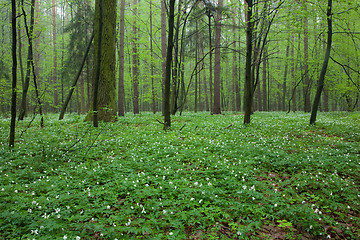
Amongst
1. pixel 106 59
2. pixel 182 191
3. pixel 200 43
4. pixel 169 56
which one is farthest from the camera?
pixel 200 43

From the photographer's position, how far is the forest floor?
3.04 meters

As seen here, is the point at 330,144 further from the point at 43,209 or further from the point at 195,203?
the point at 43,209

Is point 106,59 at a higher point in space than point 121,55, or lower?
lower

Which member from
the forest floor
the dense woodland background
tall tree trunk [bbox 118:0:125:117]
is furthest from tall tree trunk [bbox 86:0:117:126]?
the forest floor

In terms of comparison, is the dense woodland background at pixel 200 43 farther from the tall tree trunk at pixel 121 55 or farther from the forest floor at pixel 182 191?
the forest floor at pixel 182 191

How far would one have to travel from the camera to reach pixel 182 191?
159 inches

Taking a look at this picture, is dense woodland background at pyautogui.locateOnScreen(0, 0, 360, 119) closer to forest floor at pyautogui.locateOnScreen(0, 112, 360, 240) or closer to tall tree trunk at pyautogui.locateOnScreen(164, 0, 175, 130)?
tall tree trunk at pyautogui.locateOnScreen(164, 0, 175, 130)

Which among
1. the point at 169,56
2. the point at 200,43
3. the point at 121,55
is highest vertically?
the point at 200,43

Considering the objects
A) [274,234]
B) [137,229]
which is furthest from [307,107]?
[137,229]

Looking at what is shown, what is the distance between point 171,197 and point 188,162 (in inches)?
73.0

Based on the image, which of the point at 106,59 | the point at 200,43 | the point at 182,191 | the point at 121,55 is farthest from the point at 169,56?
the point at 200,43

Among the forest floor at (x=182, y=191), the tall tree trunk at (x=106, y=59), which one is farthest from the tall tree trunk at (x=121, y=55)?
the forest floor at (x=182, y=191)

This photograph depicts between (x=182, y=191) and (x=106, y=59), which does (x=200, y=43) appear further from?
(x=182, y=191)

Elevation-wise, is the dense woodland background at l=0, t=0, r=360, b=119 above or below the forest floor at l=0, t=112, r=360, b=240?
above
